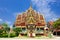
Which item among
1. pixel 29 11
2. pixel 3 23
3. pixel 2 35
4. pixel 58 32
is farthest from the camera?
pixel 3 23

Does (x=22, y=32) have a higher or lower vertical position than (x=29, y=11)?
lower

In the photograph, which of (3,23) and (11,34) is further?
(3,23)

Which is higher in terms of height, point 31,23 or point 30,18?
point 30,18

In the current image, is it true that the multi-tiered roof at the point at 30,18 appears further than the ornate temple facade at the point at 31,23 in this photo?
Yes

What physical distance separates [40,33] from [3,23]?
23.5 m

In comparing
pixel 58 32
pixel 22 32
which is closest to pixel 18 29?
pixel 22 32

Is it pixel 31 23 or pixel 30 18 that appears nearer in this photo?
pixel 31 23

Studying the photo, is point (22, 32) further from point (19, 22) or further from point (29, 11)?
point (29, 11)

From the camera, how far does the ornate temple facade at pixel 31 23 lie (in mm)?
47062

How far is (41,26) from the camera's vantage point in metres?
49.8

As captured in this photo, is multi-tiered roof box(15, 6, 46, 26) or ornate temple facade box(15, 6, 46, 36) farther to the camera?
multi-tiered roof box(15, 6, 46, 26)

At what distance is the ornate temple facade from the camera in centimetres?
4706

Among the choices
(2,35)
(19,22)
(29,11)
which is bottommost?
(2,35)

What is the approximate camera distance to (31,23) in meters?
46.9
